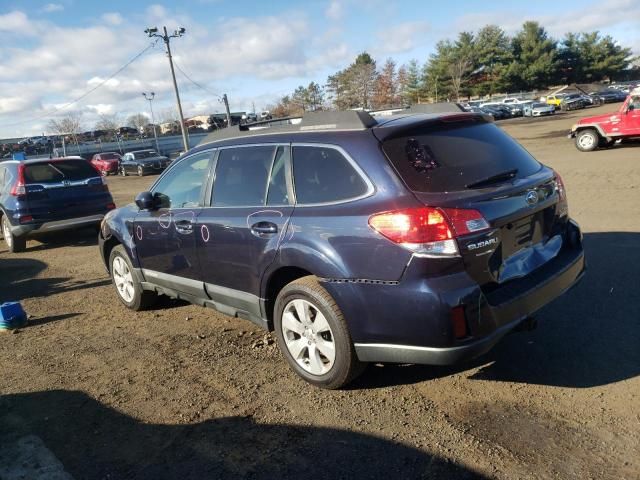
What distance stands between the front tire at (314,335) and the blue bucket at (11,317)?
3253mm

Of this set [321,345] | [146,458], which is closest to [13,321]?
[146,458]

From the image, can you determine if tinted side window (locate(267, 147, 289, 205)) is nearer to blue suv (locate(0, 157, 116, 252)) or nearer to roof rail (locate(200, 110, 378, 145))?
roof rail (locate(200, 110, 378, 145))

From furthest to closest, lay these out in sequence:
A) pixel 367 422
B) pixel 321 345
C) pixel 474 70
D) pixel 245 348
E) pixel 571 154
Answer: pixel 474 70
pixel 571 154
pixel 245 348
pixel 321 345
pixel 367 422

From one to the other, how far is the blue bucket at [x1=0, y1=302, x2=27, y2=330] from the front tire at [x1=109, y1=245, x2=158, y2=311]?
38.2 inches

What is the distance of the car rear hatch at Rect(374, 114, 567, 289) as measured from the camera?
2979 millimetres

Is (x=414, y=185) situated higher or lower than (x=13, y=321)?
higher

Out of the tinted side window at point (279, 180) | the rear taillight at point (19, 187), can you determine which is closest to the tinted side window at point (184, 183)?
the tinted side window at point (279, 180)

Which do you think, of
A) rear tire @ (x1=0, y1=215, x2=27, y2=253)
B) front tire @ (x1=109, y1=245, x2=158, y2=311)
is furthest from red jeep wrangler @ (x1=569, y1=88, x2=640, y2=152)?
rear tire @ (x1=0, y1=215, x2=27, y2=253)

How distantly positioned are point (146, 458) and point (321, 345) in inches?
48.8

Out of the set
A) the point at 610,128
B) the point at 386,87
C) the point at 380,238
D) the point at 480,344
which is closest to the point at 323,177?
the point at 380,238

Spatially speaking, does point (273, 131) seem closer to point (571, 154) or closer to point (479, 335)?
point (479, 335)

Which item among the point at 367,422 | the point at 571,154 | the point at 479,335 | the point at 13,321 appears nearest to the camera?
the point at 479,335

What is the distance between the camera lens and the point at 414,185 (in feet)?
9.99

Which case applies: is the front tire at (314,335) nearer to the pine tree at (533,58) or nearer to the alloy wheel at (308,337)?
the alloy wheel at (308,337)
